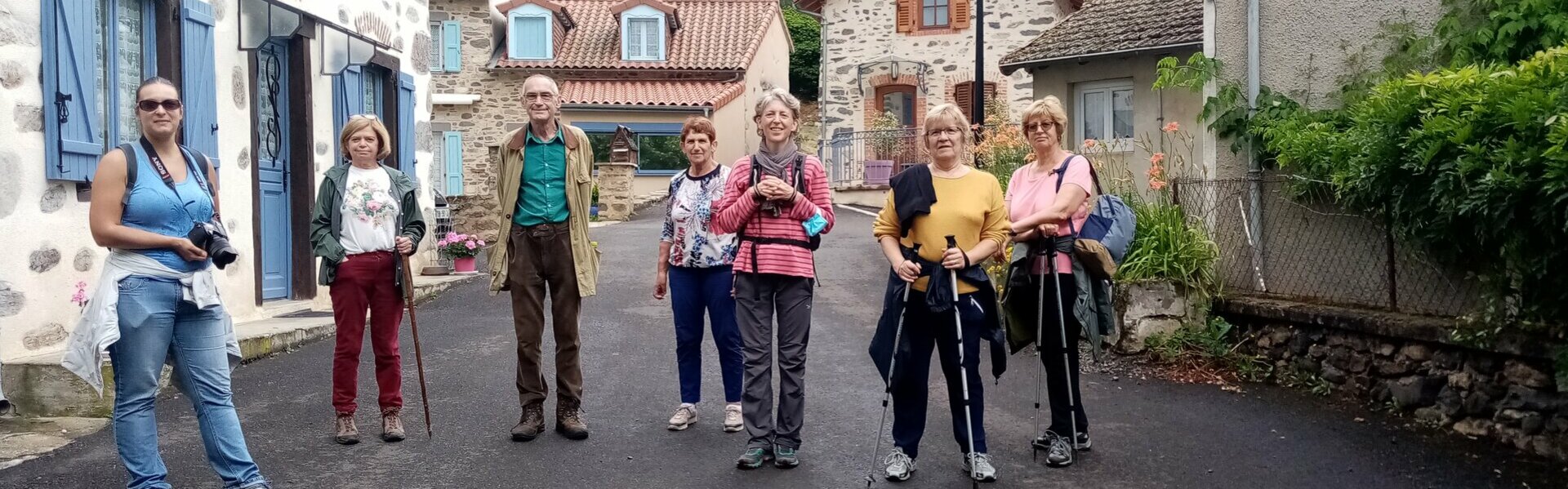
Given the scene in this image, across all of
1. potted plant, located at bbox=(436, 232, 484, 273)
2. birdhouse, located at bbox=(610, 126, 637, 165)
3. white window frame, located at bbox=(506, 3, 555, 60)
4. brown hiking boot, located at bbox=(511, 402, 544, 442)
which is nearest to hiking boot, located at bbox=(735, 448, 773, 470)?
brown hiking boot, located at bbox=(511, 402, 544, 442)

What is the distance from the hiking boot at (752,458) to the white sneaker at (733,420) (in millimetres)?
685

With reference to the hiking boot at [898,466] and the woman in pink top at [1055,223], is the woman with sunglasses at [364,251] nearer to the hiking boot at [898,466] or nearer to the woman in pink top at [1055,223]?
the hiking boot at [898,466]

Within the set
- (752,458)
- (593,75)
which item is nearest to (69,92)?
(752,458)

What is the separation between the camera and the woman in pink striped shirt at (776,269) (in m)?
5.36

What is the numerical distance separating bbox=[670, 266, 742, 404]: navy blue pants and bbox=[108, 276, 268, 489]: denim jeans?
79.4 inches

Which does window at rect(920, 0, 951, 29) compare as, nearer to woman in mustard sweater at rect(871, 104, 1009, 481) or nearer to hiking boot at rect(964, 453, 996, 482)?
woman in mustard sweater at rect(871, 104, 1009, 481)

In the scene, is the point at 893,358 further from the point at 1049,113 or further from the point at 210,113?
the point at 210,113

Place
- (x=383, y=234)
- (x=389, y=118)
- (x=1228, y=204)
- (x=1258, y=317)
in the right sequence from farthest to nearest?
(x=389, y=118) → (x=1228, y=204) → (x=1258, y=317) → (x=383, y=234)

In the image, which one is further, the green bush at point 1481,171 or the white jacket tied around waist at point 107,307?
the green bush at point 1481,171

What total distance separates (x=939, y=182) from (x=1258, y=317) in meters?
3.72

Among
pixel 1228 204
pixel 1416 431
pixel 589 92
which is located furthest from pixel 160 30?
pixel 589 92

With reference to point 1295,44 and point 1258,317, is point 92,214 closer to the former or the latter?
point 1258,317

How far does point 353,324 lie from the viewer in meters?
5.82

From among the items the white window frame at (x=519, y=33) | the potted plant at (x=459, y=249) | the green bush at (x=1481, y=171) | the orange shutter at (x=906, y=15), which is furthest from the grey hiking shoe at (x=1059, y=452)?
the white window frame at (x=519, y=33)
